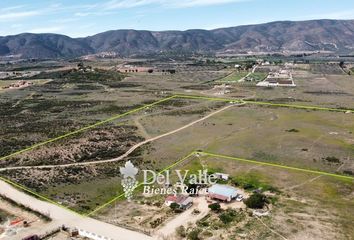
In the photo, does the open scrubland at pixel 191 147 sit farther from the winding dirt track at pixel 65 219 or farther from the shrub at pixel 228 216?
the winding dirt track at pixel 65 219

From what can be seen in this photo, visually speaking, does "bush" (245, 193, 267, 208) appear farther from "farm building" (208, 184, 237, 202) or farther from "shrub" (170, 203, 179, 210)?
"shrub" (170, 203, 179, 210)

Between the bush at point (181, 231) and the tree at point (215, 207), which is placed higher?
the tree at point (215, 207)

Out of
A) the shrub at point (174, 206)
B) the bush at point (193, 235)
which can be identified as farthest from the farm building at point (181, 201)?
the bush at point (193, 235)

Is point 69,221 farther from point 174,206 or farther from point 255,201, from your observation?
point 255,201

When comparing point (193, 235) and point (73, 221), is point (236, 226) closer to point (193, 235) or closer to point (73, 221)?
point (193, 235)

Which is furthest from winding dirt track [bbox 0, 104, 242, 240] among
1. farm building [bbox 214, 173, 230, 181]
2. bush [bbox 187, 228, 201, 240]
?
farm building [bbox 214, 173, 230, 181]

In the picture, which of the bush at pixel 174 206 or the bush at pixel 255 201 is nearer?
the bush at pixel 174 206
